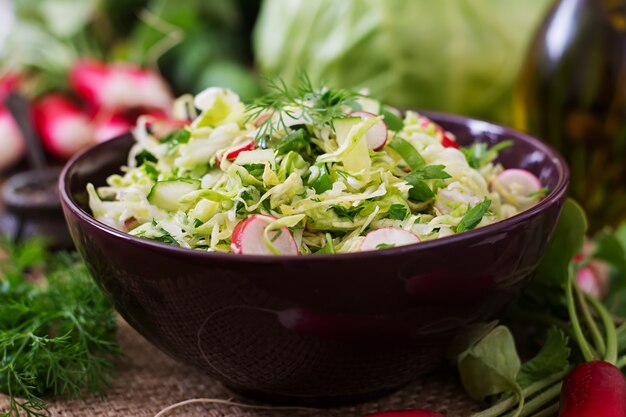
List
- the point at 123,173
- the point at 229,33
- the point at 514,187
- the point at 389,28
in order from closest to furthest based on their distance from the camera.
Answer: the point at 514,187 < the point at 123,173 < the point at 389,28 < the point at 229,33

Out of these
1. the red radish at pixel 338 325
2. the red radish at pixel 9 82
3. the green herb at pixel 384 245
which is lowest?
the red radish at pixel 9 82

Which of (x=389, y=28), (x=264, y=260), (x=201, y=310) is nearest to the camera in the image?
(x=264, y=260)

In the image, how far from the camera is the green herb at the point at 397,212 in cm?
137

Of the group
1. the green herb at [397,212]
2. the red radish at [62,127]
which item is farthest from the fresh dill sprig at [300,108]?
the red radish at [62,127]

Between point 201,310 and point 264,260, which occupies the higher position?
point 264,260

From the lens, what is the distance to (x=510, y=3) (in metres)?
2.85

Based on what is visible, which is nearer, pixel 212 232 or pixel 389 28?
pixel 212 232

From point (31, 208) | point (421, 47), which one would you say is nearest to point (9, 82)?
point (31, 208)

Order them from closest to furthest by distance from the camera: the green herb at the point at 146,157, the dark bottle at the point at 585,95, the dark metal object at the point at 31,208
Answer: the green herb at the point at 146,157
the dark bottle at the point at 585,95
the dark metal object at the point at 31,208

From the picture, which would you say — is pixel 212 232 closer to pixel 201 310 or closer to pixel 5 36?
pixel 201 310

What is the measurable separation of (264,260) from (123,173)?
797 mm

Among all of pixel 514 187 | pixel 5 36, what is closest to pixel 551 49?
pixel 514 187

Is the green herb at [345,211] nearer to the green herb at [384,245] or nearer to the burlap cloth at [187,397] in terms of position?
the green herb at [384,245]

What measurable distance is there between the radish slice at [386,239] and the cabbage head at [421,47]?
1575mm
